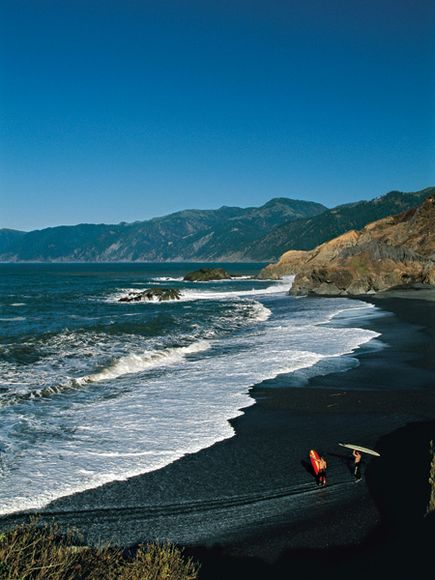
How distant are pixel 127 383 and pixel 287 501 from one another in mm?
10809

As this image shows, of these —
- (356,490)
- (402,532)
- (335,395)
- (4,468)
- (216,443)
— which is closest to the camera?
(402,532)

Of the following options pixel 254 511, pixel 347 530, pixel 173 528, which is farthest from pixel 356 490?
pixel 173 528

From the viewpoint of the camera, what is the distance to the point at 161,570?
582cm

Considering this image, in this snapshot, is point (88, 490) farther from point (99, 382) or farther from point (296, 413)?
point (99, 382)

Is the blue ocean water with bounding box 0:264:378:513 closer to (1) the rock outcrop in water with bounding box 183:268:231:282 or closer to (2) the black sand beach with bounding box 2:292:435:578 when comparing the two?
(2) the black sand beach with bounding box 2:292:435:578

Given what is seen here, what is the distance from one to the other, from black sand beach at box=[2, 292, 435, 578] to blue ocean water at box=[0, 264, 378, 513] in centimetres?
93

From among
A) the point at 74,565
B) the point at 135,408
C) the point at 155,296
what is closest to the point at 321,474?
the point at 74,565

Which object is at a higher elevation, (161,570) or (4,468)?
(161,570)

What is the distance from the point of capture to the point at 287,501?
921 centimetres

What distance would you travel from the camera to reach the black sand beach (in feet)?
24.3

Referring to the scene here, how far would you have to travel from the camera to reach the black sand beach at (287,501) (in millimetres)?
7400

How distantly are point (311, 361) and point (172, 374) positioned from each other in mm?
6334

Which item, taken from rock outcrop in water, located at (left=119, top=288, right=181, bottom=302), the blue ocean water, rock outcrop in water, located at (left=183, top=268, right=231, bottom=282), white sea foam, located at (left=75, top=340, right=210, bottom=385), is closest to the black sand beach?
the blue ocean water

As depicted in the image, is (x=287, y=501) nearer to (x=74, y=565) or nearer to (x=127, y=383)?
(x=74, y=565)
